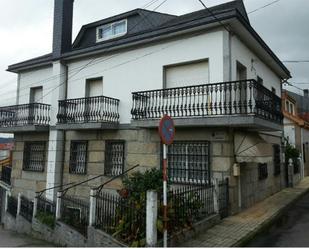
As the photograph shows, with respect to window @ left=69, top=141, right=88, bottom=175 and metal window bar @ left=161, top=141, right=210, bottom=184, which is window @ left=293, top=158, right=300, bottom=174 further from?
window @ left=69, top=141, right=88, bottom=175

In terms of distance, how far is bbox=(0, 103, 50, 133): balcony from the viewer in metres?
14.0

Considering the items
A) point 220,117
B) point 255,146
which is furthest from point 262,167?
point 220,117

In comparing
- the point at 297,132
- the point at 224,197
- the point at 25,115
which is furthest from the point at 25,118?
the point at 297,132

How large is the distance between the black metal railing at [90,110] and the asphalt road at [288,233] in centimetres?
666

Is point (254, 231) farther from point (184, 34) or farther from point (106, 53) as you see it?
point (106, 53)

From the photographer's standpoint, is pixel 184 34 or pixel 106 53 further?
pixel 106 53

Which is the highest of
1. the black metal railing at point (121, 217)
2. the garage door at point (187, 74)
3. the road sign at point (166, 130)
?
the garage door at point (187, 74)

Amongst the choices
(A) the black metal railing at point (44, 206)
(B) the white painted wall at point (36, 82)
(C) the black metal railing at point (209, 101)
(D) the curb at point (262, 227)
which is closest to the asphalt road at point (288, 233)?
(D) the curb at point (262, 227)

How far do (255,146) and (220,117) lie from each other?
198cm

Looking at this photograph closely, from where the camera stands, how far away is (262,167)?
504 inches

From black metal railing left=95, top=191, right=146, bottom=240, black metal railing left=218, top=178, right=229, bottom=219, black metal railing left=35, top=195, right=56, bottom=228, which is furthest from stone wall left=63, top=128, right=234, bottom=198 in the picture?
black metal railing left=95, top=191, right=146, bottom=240

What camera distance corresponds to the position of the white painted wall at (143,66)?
10133mm

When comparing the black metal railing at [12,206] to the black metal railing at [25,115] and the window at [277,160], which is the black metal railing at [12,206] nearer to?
the black metal railing at [25,115]

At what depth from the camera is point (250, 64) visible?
467 inches
